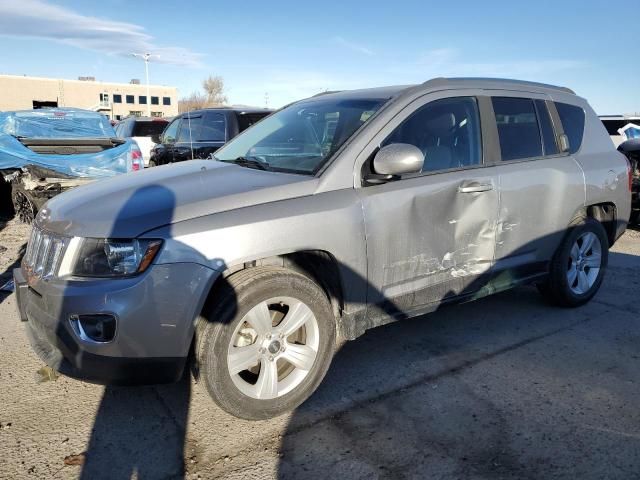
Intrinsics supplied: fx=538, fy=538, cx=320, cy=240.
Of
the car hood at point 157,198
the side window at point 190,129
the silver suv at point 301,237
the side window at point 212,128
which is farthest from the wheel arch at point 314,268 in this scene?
the side window at point 190,129

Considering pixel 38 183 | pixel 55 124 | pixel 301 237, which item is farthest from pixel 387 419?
pixel 55 124

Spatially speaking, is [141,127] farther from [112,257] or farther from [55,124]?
[112,257]

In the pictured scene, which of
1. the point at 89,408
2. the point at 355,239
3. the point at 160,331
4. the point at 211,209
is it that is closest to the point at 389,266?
the point at 355,239

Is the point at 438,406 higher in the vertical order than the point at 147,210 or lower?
lower

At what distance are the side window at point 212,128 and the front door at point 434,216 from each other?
526 cm

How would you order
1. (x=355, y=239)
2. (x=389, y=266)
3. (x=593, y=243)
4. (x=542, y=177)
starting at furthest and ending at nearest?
(x=593, y=243)
(x=542, y=177)
(x=389, y=266)
(x=355, y=239)

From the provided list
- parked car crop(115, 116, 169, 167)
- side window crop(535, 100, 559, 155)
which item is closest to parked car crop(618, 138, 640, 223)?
side window crop(535, 100, 559, 155)

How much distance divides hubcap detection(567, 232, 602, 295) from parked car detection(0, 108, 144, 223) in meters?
6.06

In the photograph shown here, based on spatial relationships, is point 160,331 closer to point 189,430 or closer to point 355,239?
point 189,430

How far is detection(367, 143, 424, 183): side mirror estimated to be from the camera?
3135 millimetres

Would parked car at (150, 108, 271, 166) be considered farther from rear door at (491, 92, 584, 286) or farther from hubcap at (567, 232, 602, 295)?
hubcap at (567, 232, 602, 295)

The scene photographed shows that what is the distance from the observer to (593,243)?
15.6 feet

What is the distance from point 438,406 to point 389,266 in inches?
34.3

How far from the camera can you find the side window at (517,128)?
4.04 metres
